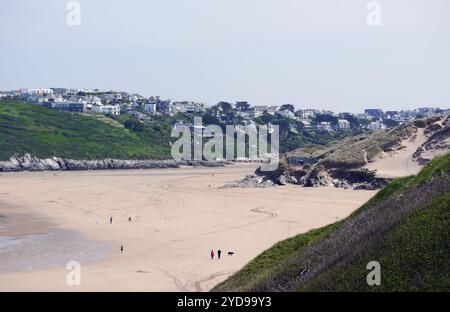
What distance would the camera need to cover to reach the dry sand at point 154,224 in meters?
26.5

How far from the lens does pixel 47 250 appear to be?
107ft

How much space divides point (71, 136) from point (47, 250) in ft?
273

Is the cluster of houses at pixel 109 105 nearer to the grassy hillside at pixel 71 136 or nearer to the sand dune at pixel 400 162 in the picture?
the grassy hillside at pixel 71 136

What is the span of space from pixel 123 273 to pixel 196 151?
9712 cm

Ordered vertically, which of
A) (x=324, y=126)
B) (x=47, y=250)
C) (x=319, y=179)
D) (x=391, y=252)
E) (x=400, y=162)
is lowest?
(x=324, y=126)

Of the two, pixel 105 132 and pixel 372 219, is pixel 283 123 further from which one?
pixel 372 219

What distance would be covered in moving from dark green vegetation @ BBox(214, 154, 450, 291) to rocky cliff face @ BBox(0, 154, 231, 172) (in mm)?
82883

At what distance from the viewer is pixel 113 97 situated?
7466 inches

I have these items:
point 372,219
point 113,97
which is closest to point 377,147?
point 372,219

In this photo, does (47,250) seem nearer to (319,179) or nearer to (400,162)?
(319,179)

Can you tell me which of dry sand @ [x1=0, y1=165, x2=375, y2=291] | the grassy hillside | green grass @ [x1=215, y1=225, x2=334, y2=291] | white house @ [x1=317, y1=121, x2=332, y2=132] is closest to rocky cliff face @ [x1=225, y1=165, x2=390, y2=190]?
dry sand @ [x1=0, y1=165, x2=375, y2=291]

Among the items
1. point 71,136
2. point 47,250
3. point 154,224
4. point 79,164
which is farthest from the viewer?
point 71,136

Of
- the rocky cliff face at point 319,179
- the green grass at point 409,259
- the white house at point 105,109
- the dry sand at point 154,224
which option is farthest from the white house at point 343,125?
the green grass at point 409,259

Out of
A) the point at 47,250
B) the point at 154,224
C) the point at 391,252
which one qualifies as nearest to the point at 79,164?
the point at 154,224
